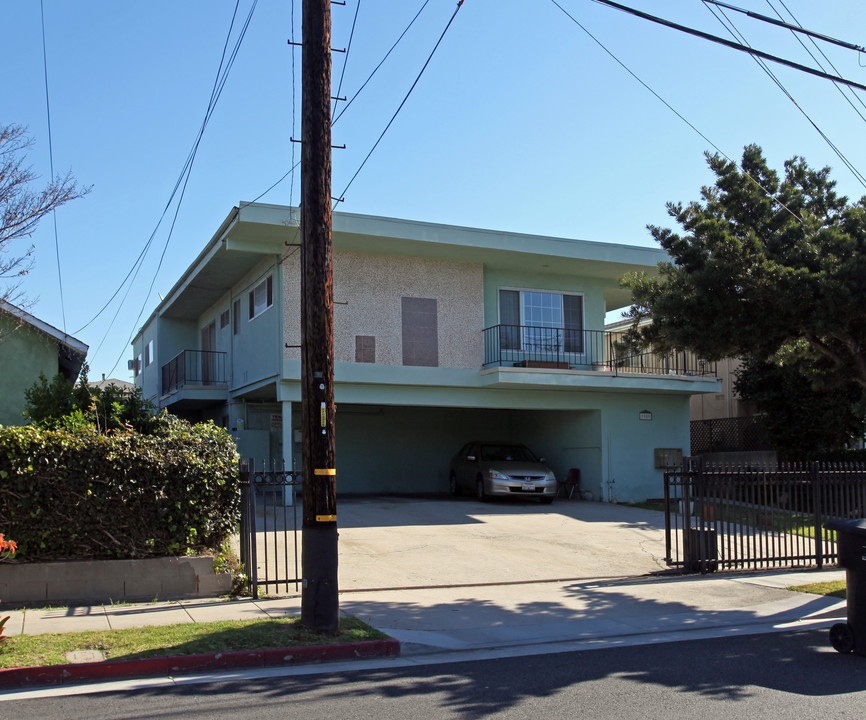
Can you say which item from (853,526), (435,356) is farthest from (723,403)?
(853,526)

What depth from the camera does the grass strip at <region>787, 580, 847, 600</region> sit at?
10.2 meters

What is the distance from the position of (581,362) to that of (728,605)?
11549 millimetres

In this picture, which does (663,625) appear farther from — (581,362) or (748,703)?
(581,362)

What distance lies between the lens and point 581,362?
20.9 metres

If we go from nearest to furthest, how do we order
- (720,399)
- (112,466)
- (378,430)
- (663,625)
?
1. (663,625)
2. (112,466)
3. (378,430)
4. (720,399)

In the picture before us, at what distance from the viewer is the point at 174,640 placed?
285 inches

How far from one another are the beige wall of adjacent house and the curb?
1080cm

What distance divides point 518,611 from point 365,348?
10065 mm

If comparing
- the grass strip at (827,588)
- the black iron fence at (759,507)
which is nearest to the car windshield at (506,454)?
the black iron fence at (759,507)

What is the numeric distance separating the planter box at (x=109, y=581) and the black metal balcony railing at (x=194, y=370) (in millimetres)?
13052

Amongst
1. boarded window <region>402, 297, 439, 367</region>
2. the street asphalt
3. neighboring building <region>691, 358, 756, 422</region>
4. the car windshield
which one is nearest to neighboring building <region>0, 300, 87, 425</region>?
the street asphalt

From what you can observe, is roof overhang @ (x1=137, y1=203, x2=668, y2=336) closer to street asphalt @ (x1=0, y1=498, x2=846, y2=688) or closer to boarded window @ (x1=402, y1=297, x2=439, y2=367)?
boarded window @ (x1=402, y1=297, x2=439, y2=367)

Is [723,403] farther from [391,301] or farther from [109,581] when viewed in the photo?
[109,581]

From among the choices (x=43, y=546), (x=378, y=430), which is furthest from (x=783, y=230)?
(x=378, y=430)
